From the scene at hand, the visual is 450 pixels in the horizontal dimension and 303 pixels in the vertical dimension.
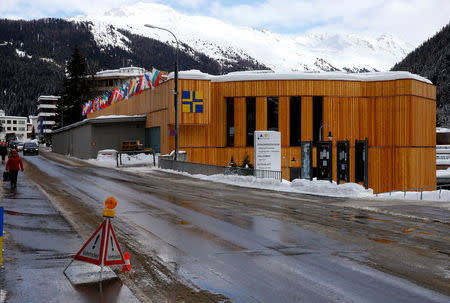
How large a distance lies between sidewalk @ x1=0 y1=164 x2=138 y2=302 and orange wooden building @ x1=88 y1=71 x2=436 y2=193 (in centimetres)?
2675

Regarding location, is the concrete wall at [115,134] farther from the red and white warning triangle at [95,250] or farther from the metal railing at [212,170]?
the red and white warning triangle at [95,250]

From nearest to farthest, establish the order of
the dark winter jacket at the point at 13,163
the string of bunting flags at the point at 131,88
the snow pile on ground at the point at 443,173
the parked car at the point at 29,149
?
the dark winter jacket at the point at 13,163
the string of bunting flags at the point at 131,88
the parked car at the point at 29,149
the snow pile on ground at the point at 443,173

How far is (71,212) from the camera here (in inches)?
540

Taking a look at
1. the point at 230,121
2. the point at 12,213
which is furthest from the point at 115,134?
the point at 12,213

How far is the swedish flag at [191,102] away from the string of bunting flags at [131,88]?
372cm

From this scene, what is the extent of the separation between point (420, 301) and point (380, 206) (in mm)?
10952

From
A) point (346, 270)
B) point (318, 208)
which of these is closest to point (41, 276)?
point (346, 270)

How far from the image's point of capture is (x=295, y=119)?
40812 mm

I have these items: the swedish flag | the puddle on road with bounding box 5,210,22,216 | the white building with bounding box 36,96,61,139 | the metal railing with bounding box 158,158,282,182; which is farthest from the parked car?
the white building with bounding box 36,96,61,139

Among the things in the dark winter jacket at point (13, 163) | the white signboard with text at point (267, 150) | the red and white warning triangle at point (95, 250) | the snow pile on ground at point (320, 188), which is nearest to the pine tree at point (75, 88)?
the snow pile on ground at point (320, 188)

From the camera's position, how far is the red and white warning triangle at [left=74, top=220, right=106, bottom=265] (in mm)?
7270

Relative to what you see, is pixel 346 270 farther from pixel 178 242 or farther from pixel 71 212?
pixel 71 212

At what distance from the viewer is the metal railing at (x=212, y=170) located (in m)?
27.0

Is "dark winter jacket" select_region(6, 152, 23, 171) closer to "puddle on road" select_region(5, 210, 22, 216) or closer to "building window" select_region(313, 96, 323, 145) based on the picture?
"puddle on road" select_region(5, 210, 22, 216)
